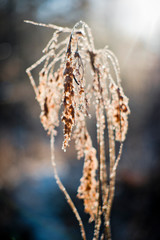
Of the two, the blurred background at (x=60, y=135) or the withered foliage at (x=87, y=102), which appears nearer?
the withered foliage at (x=87, y=102)

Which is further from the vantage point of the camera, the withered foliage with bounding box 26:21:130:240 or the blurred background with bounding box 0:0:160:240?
the blurred background with bounding box 0:0:160:240

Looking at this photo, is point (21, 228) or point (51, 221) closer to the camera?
point (21, 228)

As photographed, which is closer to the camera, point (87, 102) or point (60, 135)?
point (87, 102)

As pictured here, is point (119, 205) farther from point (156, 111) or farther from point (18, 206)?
point (156, 111)

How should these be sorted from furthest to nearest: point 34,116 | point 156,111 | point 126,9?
1. point 34,116
2. point 156,111
3. point 126,9

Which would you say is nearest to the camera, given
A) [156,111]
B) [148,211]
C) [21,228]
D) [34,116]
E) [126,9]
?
[21,228]

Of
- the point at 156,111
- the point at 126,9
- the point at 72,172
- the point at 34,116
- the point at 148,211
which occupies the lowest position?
the point at 148,211

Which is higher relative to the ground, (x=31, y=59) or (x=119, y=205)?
(x=31, y=59)

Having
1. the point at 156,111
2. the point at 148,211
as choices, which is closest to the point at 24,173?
the point at 148,211
